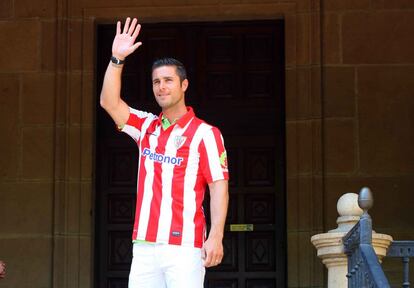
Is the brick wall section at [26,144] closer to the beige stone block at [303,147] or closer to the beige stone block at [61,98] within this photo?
the beige stone block at [61,98]

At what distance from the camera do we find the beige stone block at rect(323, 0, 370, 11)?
1088cm

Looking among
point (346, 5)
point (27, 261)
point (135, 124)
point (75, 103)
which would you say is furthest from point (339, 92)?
point (135, 124)

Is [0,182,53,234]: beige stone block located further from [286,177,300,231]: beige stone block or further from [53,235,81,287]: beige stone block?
[286,177,300,231]: beige stone block

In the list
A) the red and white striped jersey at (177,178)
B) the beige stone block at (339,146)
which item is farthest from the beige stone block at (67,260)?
the red and white striped jersey at (177,178)

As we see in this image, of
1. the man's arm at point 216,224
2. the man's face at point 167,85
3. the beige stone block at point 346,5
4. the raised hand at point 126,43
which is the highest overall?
the beige stone block at point 346,5

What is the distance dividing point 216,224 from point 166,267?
1.21 ft

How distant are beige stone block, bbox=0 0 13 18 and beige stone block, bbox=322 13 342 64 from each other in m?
3.42

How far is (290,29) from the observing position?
1089cm

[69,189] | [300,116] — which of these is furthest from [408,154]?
[69,189]

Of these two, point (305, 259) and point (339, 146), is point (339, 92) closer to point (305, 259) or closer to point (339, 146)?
point (339, 146)

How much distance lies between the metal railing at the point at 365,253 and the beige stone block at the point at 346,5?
4214mm

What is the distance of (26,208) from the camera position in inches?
424

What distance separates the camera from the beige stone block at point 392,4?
10.8 meters

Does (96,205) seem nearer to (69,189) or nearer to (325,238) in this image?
(69,189)
